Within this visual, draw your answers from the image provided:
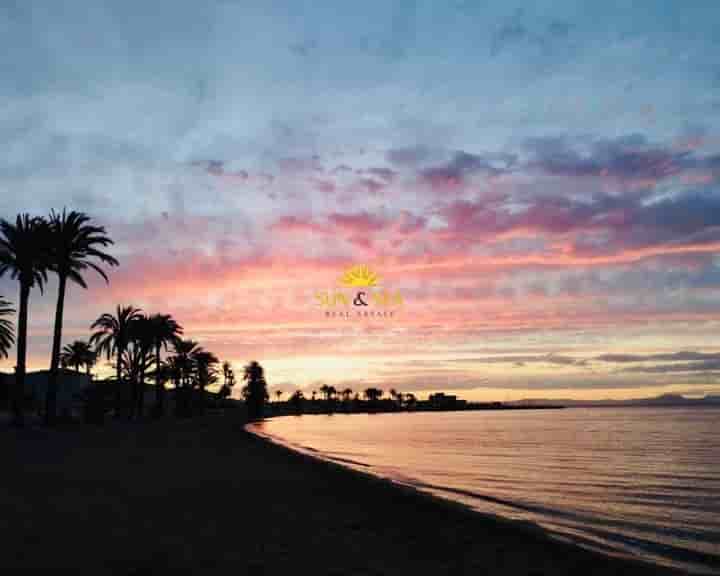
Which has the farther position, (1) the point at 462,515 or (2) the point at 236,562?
(1) the point at 462,515

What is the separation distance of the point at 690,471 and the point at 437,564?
77.4 feet

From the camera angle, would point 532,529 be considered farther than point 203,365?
No

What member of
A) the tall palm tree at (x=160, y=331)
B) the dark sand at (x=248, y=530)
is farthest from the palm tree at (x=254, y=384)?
the dark sand at (x=248, y=530)

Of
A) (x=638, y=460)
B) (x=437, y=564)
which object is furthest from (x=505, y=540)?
(x=638, y=460)

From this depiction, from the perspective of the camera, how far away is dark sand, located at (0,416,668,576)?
9.38 meters

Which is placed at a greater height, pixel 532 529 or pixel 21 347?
pixel 21 347

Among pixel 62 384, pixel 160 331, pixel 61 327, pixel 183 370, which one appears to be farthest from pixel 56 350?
pixel 62 384

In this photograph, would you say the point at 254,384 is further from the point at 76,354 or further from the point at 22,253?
the point at 22,253

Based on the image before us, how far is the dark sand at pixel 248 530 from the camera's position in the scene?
9.38 metres

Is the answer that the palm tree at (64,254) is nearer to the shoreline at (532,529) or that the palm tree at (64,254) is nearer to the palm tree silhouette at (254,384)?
the shoreline at (532,529)

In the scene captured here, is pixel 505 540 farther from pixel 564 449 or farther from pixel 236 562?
pixel 564 449

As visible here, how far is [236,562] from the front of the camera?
30.7 feet

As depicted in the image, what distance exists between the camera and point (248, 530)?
11.8 m

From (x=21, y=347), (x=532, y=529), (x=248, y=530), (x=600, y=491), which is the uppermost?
(x=21, y=347)
